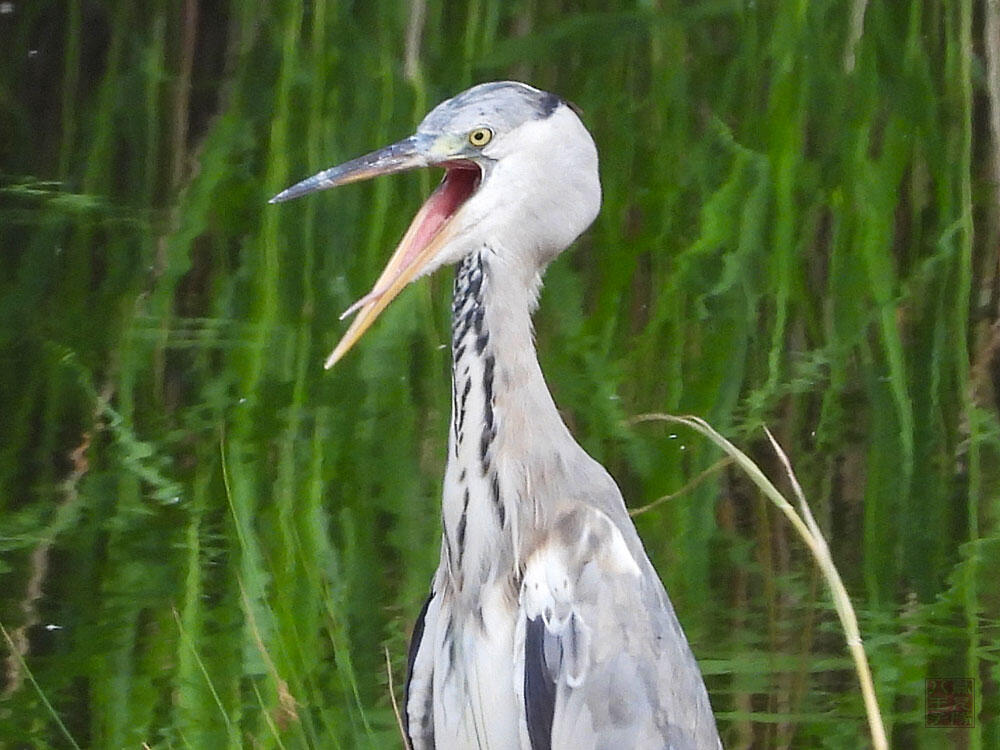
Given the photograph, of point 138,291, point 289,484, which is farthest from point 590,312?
point 138,291

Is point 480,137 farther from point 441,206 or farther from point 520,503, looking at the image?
point 520,503

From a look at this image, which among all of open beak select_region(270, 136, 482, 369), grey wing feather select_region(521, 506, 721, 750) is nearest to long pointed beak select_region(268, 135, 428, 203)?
open beak select_region(270, 136, 482, 369)

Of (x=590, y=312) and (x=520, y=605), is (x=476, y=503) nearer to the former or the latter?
(x=520, y=605)

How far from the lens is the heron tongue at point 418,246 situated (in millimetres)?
1505

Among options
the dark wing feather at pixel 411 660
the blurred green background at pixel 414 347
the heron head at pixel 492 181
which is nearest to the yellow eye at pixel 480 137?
the heron head at pixel 492 181

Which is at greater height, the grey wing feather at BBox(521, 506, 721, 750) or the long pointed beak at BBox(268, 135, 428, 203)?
the long pointed beak at BBox(268, 135, 428, 203)

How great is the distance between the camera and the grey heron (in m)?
1.53

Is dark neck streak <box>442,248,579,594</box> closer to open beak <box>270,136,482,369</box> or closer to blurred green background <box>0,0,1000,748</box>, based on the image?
open beak <box>270,136,482,369</box>

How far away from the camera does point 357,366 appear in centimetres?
270

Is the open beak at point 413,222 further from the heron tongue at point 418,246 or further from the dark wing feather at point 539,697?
the dark wing feather at point 539,697

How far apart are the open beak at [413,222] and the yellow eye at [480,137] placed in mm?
25

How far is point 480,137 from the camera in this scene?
1.55 m

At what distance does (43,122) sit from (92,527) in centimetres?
91

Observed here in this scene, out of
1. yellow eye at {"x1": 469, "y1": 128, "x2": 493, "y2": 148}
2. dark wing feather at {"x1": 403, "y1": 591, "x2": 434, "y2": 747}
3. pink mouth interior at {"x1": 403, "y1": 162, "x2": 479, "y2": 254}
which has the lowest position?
dark wing feather at {"x1": 403, "y1": 591, "x2": 434, "y2": 747}
